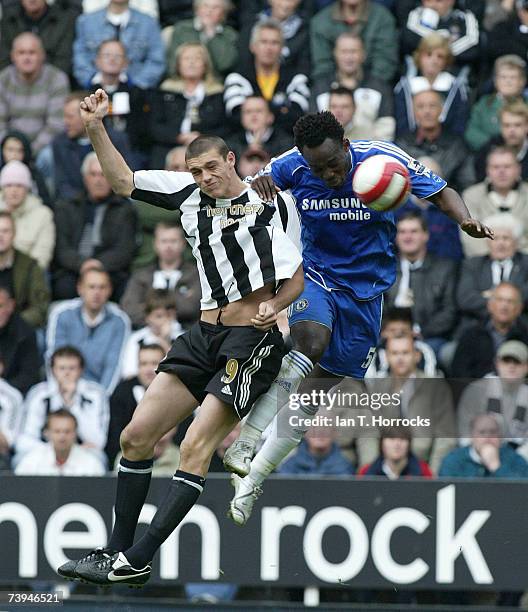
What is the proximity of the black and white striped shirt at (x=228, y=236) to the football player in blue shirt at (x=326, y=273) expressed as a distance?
0.67 ft

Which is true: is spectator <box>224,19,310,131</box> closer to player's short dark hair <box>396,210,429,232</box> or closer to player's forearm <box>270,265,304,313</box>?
player's short dark hair <box>396,210,429,232</box>

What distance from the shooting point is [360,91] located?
557 inches

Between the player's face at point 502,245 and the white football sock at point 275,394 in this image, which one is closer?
the white football sock at point 275,394

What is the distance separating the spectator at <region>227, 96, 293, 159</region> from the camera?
1380 centimetres

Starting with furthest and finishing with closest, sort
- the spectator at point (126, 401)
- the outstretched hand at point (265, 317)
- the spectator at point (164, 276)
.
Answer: the spectator at point (164, 276) → the spectator at point (126, 401) → the outstretched hand at point (265, 317)

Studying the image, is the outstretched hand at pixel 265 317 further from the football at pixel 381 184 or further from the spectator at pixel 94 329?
the spectator at pixel 94 329

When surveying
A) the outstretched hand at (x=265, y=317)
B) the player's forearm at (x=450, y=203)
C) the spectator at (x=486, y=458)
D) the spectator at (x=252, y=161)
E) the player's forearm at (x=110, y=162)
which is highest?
the spectator at (x=252, y=161)

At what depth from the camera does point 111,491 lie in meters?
11.4

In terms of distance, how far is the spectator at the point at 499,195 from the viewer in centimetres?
1329

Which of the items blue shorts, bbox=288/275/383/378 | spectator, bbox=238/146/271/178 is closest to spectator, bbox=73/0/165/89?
spectator, bbox=238/146/271/178

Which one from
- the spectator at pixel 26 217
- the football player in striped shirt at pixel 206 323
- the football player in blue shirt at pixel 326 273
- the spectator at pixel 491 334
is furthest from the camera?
the spectator at pixel 26 217

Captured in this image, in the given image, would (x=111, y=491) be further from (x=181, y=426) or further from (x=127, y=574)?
(x=127, y=574)

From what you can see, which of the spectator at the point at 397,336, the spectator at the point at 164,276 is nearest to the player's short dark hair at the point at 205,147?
the spectator at the point at 397,336

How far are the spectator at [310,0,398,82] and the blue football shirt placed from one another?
5.31 meters
